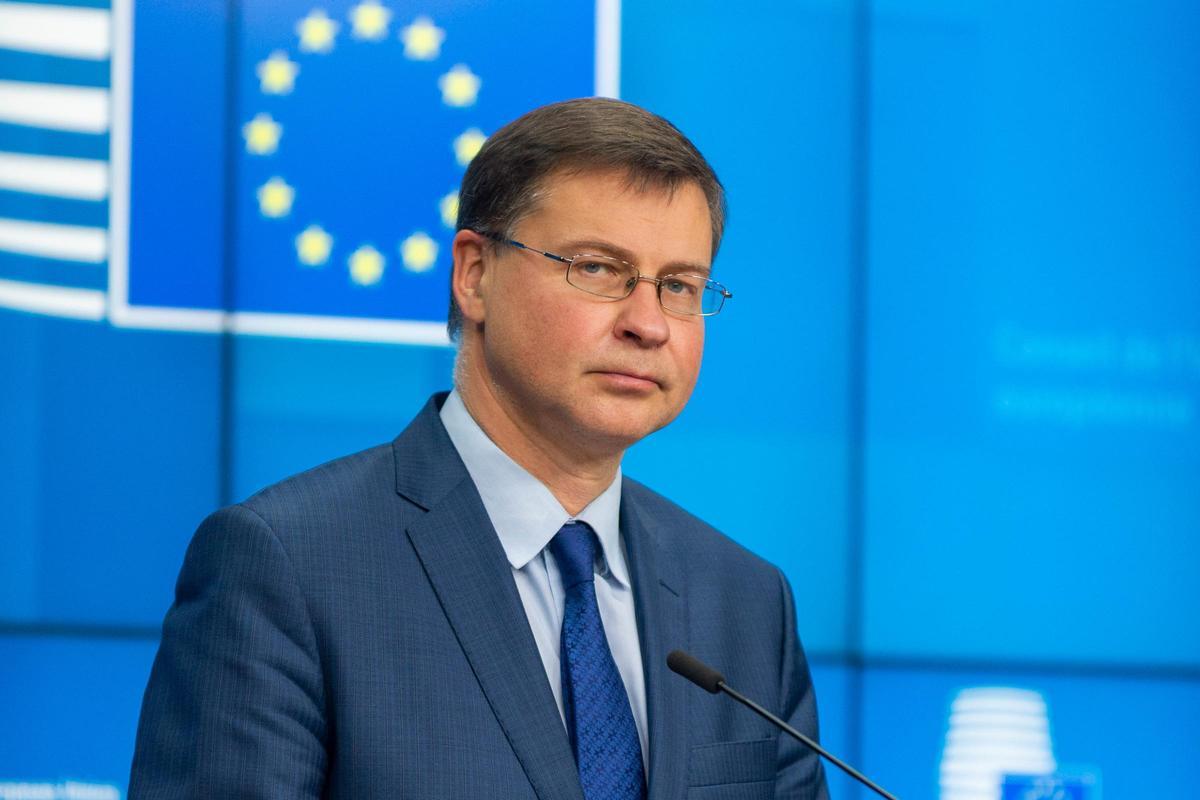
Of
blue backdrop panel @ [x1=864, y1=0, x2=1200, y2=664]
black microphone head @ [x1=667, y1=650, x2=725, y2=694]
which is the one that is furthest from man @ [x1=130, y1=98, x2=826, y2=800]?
blue backdrop panel @ [x1=864, y1=0, x2=1200, y2=664]

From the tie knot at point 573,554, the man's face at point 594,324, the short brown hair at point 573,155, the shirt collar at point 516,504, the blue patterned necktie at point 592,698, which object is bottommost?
the blue patterned necktie at point 592,698

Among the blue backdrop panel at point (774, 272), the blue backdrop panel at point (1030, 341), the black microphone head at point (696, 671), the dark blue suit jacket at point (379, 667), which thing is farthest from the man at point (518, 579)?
the blue backdrop panel at point (1030, 341)

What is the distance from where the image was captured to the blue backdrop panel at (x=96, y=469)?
2.53m

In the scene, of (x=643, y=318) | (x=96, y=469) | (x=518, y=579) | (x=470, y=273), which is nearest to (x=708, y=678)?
(x=518, y=579)

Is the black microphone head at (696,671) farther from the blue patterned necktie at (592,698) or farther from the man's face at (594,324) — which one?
the man's face at (594,324)

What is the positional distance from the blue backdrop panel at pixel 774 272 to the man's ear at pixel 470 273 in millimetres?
1121

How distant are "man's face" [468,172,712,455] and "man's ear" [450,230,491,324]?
60 millimetres

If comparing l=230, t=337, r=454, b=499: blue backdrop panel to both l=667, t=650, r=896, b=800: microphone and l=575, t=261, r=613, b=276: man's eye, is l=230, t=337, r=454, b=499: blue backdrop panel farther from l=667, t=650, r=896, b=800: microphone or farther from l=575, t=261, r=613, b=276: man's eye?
l=667, t=650, r=896, b=800: microphone

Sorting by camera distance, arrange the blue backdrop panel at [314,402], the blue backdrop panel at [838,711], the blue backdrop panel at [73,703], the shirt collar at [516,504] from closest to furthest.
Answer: the shirt collar at [516,504]
the blue backdrop panel at [73,703]
the blue backdrop panel at [314,402]
the blue backdrop panel at [838,711]

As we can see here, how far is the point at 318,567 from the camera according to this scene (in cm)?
140

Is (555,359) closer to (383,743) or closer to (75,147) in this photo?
(383,743)

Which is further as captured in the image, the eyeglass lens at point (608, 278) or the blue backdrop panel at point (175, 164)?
the blue backdrop panel at point (175, 164)


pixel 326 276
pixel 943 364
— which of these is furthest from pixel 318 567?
pixel 943 364

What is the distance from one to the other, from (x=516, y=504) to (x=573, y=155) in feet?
1.39
